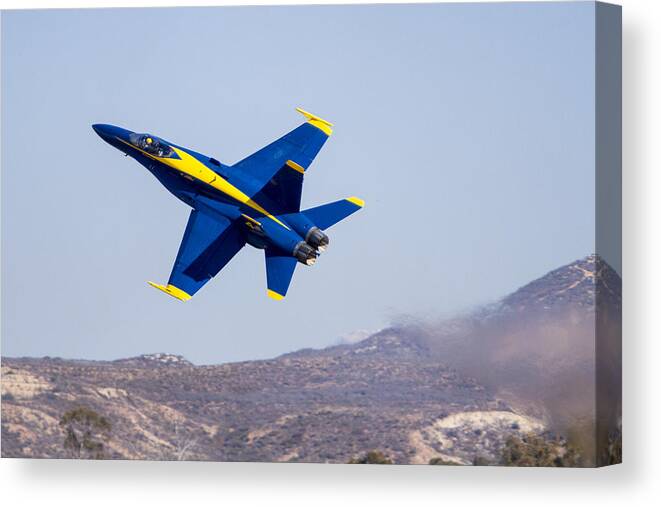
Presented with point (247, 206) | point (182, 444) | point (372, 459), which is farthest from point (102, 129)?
point (372, 459)

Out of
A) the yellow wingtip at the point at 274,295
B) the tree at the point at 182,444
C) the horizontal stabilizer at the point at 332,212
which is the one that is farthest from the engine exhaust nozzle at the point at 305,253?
the tree at the point at 182,444

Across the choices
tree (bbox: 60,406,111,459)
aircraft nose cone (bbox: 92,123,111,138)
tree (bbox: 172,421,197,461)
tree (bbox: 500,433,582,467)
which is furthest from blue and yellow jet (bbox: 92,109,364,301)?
tree (bbox: 500,433,582,467)

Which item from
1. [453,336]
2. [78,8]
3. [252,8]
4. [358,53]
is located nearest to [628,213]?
[453,336]

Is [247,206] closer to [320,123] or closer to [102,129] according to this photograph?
[320,123]

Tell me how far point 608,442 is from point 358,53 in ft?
27.7

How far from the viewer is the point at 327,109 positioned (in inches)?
1087

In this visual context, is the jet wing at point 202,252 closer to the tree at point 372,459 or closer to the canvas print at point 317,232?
the canvas print at point 317,232

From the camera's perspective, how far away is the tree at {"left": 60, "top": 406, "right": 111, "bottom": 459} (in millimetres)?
28156

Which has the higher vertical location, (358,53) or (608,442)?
(358,53)

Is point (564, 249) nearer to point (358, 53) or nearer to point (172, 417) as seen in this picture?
point (358, 53)

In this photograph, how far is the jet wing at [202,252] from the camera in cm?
2750

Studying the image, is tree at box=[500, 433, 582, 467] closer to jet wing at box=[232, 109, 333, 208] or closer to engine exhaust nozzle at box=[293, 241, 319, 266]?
engine exhaust nozzle at box=[293, 241, 319, 266]

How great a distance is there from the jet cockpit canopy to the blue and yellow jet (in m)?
0.02

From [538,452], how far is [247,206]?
22.9 feet
